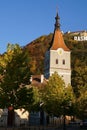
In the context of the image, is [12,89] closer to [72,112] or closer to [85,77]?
[72,112]

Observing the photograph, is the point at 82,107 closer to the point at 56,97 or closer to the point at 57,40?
the point at 56,97

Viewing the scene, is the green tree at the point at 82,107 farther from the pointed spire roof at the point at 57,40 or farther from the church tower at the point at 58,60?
the pointed spire roof at the point at 57,40

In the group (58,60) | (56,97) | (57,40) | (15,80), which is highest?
(57,40)

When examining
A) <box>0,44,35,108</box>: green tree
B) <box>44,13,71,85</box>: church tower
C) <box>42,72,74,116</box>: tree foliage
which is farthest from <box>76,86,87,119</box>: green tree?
<box>44,13,71,85</box>: church tower

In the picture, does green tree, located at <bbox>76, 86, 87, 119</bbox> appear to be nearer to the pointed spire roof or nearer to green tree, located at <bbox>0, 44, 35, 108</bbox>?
green tree, located at <bbox>0, 44, 35, 108</bbox>

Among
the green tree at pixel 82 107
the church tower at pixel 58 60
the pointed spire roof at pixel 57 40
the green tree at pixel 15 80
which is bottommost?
the green tree at pixel 82 107

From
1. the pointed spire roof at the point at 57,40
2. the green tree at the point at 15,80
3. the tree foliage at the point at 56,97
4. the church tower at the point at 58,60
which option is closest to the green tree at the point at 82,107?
the tree foliage at the point at 56,97

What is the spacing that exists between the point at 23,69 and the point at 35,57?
136817 millimetres

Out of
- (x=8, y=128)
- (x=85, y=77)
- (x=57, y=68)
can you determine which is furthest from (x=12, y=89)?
(x=57, y=68)

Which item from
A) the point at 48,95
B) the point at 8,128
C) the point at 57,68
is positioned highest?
the point at 57,68

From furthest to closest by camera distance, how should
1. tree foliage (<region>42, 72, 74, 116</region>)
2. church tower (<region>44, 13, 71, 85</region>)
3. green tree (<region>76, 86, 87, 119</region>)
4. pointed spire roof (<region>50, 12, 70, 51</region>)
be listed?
pointed spire roof (<region>50, 12, 70, 51</region>) → church tower (<region>44, 13, 71, 85</region>) → tree foliage (<region>42, 72, 74, 116</region>) → green tree (<region>76, 86, 87, 119</region>)

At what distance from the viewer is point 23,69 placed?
54250mm

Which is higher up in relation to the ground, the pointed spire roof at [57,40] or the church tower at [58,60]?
the pointed spire roof at [57,40]

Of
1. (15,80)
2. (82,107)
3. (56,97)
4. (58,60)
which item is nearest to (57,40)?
(58,60)
